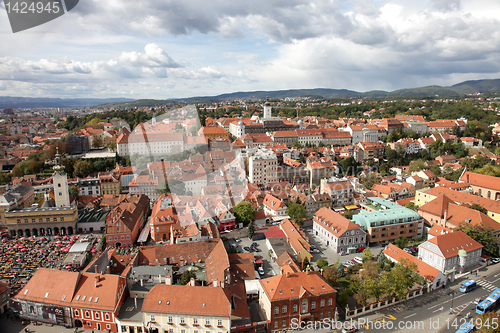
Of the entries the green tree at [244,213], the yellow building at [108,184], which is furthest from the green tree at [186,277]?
the yellow building at [108,184]

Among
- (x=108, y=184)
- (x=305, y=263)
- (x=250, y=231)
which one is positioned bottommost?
(x=305, y=263)

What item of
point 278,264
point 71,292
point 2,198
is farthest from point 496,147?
point 2,198

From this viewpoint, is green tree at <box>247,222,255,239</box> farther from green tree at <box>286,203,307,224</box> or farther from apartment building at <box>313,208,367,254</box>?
apartment building at <box>313,208,367,254</box>

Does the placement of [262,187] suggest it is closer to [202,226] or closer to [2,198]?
[202,226]

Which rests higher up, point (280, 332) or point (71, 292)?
point (71, 292)

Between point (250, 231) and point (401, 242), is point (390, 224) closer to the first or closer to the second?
point (401, 242)

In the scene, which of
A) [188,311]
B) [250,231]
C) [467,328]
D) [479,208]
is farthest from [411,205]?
[188,311]
